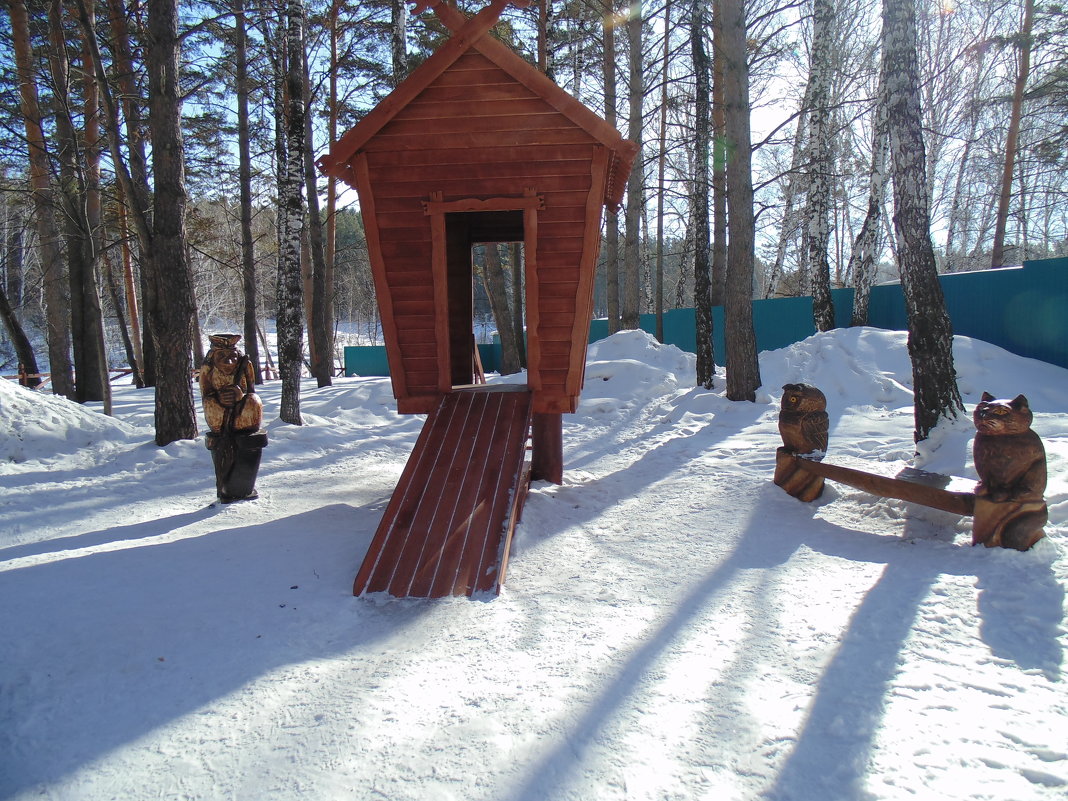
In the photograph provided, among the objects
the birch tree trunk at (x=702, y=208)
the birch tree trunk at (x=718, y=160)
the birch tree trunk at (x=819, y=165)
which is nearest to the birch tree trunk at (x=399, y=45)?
the birch tree trunk at (x=702, y=208)

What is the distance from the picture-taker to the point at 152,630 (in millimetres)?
3160

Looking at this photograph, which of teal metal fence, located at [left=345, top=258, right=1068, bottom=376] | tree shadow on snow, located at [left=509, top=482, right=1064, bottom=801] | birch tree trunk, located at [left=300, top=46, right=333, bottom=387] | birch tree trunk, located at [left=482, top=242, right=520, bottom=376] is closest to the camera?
tree shadow on snow, located at [left=509, top=482, right=1064, bottom=801]

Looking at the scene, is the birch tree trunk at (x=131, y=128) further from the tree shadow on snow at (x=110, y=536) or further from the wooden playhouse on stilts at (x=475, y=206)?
the wooden playhouse on stilts at (x=475, y=206)

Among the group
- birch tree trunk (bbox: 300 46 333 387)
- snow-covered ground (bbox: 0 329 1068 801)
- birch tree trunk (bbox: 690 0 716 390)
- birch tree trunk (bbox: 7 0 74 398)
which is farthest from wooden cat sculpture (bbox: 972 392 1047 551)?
birch tree trunk (bbox: 7 0 74 398)

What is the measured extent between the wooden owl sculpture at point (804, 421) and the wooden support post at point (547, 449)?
213 centimetres

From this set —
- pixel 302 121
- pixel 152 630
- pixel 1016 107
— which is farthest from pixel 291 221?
pixel 1016 107

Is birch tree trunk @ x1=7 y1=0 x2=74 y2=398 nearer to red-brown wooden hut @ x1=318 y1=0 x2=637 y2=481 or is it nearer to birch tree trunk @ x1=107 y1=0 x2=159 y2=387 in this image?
birch tree trunk @ x1=107 y1=0 x2=159 y2=387

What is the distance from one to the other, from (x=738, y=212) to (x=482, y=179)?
532cm

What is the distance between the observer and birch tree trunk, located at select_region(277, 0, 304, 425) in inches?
352

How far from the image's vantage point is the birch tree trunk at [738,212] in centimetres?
903

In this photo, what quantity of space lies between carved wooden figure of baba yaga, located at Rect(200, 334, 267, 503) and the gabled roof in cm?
184

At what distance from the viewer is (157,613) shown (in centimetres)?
334

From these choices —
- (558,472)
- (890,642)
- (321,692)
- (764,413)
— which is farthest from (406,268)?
(764,413)

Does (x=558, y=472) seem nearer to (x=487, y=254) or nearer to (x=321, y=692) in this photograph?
(x=321, y=692)
